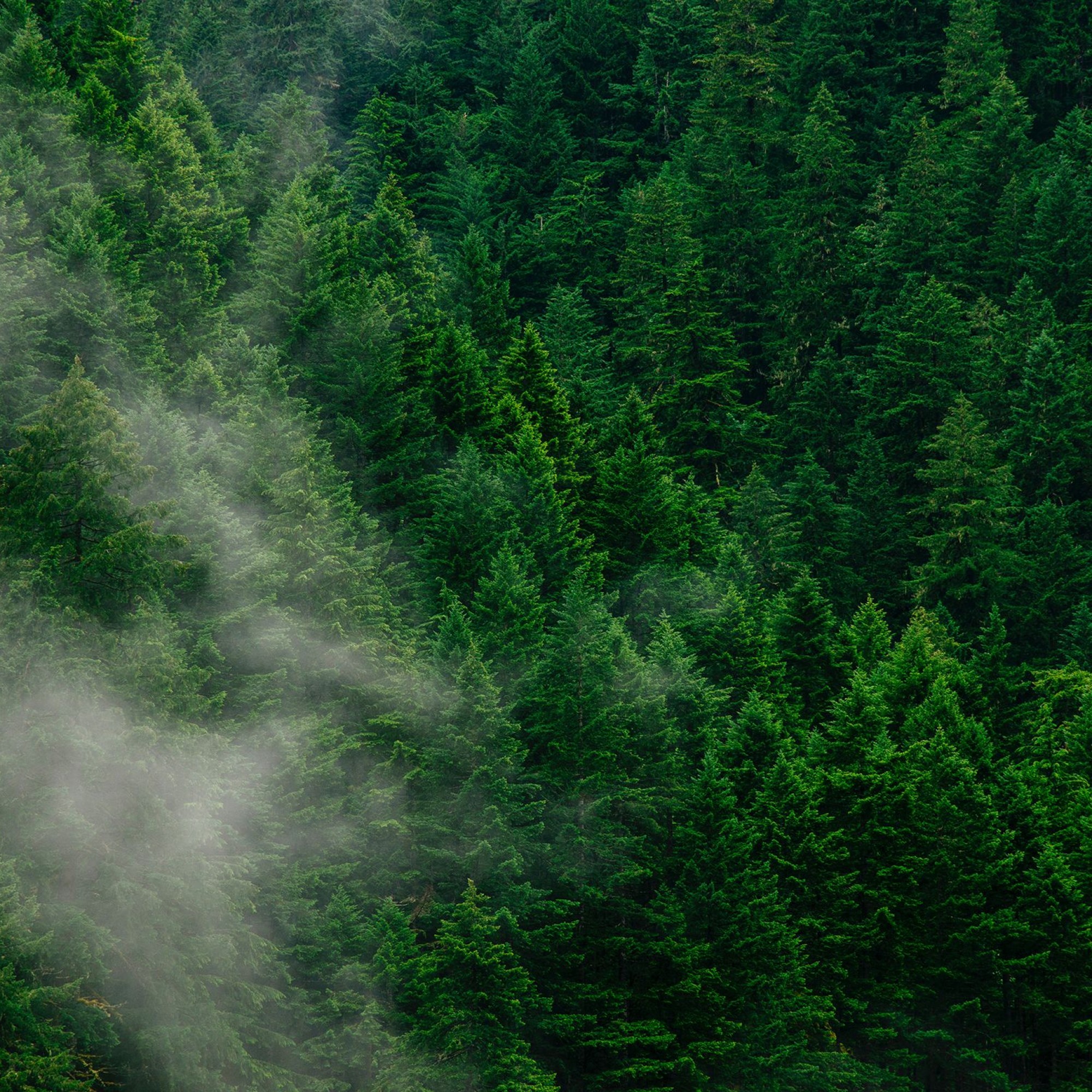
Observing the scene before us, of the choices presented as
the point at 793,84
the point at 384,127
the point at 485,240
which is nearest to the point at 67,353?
the point at 485,240

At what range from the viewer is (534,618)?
132 feet

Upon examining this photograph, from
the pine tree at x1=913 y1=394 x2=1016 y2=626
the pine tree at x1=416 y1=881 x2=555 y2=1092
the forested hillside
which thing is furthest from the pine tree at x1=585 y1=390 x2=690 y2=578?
the pine tree at x1=416 y1=881 x2=555 y2=1092

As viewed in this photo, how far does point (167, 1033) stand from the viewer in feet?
96.9

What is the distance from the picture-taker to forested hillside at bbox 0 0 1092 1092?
101 feet

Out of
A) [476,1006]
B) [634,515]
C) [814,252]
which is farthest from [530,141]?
[476,1006]

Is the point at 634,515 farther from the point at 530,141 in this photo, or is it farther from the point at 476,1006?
the point at 530,141

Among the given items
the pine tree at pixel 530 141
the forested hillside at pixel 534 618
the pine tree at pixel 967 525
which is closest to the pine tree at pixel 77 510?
the forested hillside at pixel 534 618

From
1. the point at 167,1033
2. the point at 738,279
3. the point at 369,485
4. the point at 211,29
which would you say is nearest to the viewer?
the point at 167,1033

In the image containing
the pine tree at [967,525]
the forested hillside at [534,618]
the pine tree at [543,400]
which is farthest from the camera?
the pine tree at [967,525]

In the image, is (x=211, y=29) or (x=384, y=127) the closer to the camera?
(x=384, y=127)

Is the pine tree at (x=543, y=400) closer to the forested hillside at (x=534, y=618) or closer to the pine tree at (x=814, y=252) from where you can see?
the forested hillside at (x=534, y=618)

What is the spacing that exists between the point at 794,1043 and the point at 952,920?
579 centimetres

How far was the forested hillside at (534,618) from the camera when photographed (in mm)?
30750

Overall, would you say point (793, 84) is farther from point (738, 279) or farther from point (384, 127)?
point (384, 127)
